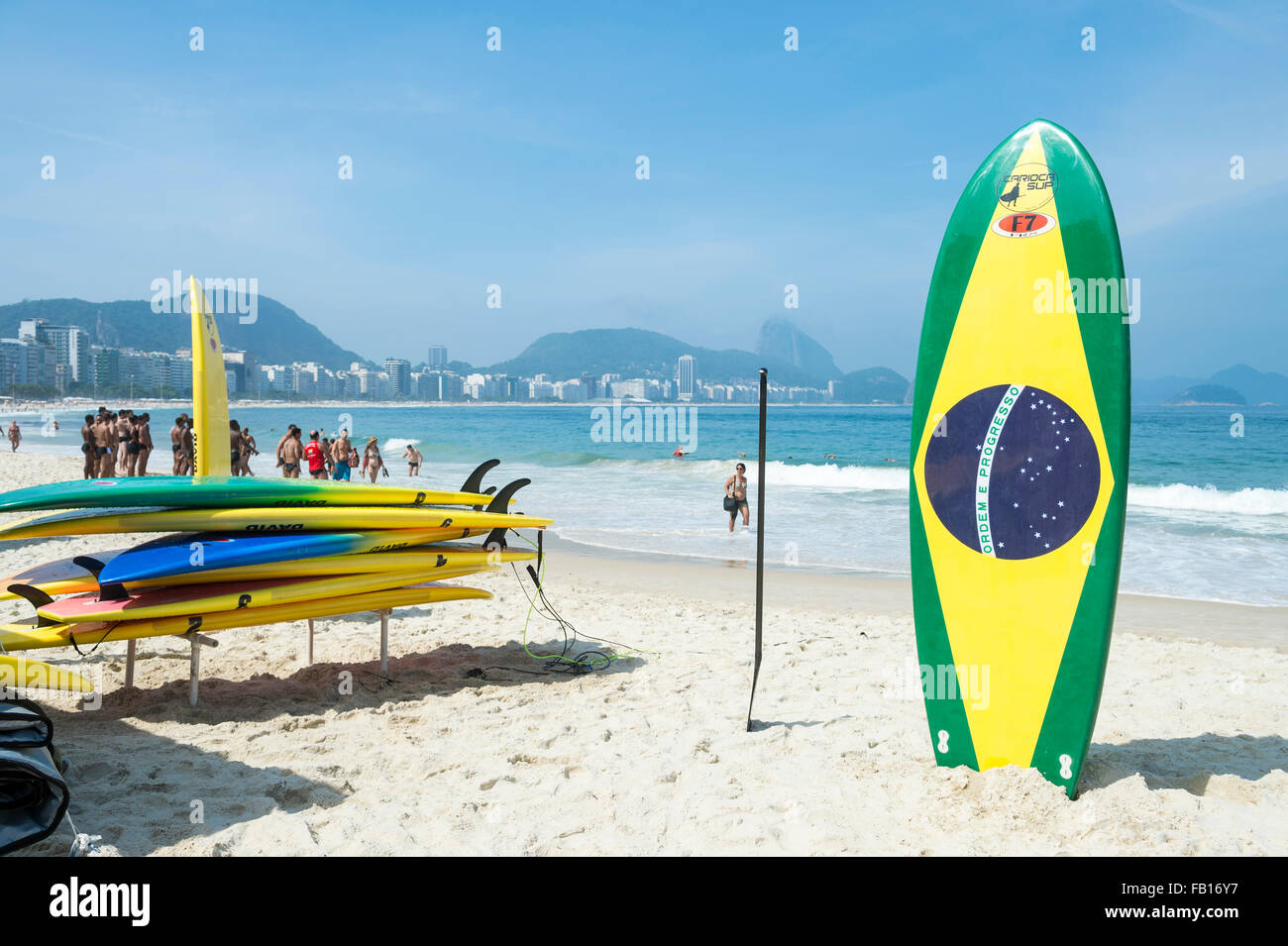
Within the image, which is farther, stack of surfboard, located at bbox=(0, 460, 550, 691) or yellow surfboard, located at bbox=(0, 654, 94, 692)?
stack of surfboard, located at bbox=(0, 460, 550, 691)

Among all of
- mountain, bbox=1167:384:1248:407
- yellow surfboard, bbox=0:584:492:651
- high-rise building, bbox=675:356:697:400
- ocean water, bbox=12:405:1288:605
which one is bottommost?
ocean water, bbox=12:405:1288:605

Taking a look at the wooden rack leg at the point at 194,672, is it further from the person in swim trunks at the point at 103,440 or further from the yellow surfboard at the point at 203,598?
the person in swim trunks at the point at 103,440

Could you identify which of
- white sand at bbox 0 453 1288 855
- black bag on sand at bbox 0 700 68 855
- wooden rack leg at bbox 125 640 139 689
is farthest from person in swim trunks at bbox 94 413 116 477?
black bag on sand at bbox 0 700 68 855

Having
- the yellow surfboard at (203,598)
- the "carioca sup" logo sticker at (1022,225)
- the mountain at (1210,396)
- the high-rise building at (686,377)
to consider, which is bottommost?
the yellow surfboard at (203,598)

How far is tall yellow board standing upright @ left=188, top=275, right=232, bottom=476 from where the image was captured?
219 inches

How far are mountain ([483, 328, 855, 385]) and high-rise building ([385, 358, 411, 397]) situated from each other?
93.3 ft

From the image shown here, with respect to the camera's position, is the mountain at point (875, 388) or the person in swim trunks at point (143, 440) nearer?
the person in swim trunks at point (143, 440)

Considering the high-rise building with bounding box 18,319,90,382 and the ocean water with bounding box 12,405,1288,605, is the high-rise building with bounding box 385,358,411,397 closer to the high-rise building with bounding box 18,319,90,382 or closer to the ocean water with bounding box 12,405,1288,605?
the high-rise building with bounding box 18,319,90,382

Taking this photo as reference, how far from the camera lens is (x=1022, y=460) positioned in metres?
3.26

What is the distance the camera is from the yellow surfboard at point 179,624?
3.65 meters

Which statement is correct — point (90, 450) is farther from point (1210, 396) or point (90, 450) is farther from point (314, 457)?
point (1210, 396)

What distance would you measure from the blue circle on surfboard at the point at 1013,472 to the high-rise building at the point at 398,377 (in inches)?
4463

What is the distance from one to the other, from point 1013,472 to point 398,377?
114816 millimetres
